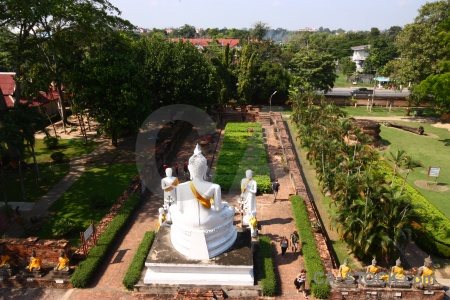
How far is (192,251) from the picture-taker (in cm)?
1402

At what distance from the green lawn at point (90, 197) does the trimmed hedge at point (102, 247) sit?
4.98 ft

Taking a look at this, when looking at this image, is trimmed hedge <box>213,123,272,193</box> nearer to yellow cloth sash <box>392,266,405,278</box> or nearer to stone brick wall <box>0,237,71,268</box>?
yellow cloth sash <box>392,266,405,278</box>

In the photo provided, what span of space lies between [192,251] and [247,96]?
29.8m

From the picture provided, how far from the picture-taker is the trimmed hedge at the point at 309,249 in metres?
13.4

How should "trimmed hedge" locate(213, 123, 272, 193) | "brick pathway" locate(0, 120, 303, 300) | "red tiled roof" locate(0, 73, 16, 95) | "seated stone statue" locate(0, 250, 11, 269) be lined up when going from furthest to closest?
1. "red tiled roof" locate(0, 73, 16, 95)
2. "trimmed hedge" locate(213, 123, 272, 193)
3. "seated stone statue" locate(0, 250, 11, 269)
4. "brick pathway" locate(0, 120, 303, 300)

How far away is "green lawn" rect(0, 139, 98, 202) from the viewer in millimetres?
22078

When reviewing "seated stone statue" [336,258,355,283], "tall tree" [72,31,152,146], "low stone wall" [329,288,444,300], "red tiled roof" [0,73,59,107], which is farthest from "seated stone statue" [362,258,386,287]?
"red tiled roof" [0,73,59,107]

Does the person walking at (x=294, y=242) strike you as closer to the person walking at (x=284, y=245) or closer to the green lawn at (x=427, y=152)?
the person walking at (x=284, y=245)

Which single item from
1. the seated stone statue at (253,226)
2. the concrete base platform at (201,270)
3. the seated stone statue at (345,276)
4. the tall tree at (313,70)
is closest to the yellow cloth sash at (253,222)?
the seated stone statue at (253,226)

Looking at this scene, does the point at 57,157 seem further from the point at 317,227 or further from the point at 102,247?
the point at 317,227

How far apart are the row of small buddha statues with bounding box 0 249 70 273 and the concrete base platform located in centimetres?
337

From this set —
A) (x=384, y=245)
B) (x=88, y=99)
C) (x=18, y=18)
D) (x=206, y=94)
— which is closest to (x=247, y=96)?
(x=206, y=94)

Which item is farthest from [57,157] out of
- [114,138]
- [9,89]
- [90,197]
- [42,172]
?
[9,89]

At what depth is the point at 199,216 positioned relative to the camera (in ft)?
45.1
